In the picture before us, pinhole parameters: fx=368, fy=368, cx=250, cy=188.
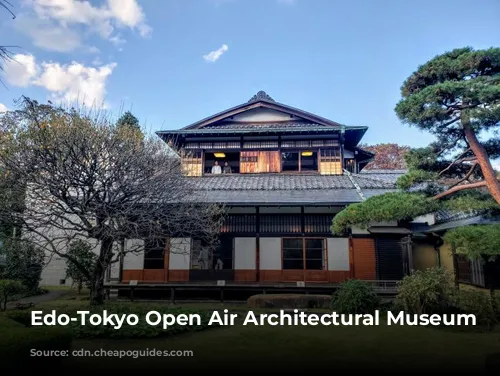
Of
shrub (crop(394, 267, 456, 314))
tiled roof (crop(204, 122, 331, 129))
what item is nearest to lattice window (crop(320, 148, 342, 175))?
tiled roof (crop(204, 122, 331, 129))

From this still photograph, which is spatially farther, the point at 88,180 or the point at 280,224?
the point at 280,224

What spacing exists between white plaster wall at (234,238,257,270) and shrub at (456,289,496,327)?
333 inches

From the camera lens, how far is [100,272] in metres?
11.3

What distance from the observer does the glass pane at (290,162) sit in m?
20.7

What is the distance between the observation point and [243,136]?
20266mm

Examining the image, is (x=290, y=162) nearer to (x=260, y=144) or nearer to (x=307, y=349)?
(x=260, y=144)

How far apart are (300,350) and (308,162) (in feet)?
48.1

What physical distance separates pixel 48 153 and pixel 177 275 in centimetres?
760

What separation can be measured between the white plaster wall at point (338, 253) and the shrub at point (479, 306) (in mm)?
6262

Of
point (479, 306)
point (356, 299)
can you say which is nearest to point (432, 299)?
point (479, 306)

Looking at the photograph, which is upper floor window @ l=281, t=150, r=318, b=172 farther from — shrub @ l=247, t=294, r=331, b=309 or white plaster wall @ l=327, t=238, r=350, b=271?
shrub @ l=247, t=294, r=331, b=309

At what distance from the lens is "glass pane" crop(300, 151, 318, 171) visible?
20.6 meters

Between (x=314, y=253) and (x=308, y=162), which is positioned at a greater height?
(x=308, y=162)

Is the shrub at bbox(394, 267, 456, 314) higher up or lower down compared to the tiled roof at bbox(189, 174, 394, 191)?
lower down
